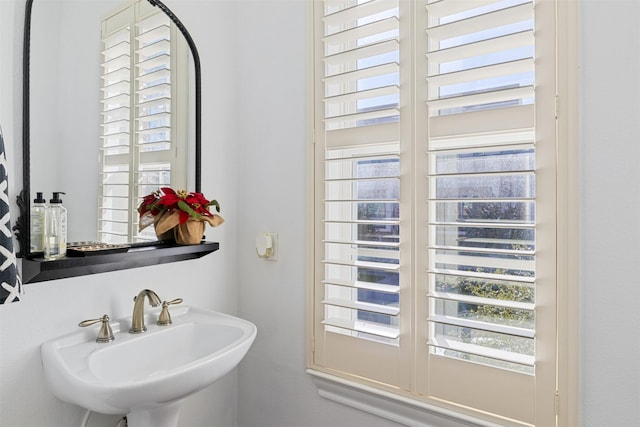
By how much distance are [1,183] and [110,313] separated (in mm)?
613

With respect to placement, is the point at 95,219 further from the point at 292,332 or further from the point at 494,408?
the point at 494,408

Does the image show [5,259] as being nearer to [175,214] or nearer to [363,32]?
[175,214]

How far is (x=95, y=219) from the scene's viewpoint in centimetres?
119

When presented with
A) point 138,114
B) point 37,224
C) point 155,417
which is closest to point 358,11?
point 138,114

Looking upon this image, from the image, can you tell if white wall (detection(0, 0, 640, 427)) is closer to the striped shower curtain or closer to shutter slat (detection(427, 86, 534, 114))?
shutter slat (detection(427, 86, 534, 114))

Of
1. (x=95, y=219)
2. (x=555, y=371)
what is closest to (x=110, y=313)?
(x=95, y=219)

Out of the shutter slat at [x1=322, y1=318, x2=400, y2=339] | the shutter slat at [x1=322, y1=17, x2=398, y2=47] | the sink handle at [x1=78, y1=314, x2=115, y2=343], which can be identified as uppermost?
the shutter slat at [x1=322, y1=17, x2=398, y2=47]

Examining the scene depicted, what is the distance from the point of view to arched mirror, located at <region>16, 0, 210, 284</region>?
3.51 feet

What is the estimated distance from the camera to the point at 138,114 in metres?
1.30

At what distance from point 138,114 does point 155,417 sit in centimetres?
95

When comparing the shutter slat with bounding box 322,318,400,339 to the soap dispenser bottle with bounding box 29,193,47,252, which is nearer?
the soap dispenser bottle with bounding box 29,193,47,252

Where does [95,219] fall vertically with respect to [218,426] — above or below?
above

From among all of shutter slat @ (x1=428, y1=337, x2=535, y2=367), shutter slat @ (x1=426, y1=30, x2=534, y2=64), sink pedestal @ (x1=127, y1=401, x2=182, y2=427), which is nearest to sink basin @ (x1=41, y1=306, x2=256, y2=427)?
sink pedestal @ (x1=127, y1=401, x2=182, y2=427)

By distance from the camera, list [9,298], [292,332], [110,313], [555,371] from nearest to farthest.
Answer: [9,298], [555,371], [110,313], [292,332]
